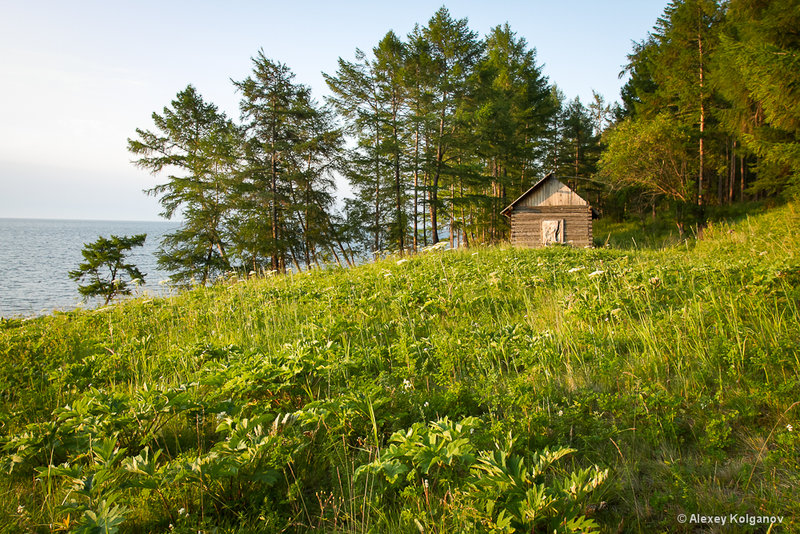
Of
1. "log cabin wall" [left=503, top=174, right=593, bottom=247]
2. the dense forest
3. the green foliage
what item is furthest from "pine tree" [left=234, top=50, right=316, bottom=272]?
"log cabin wall" [left=503, top=174, right=593, bottom=247]

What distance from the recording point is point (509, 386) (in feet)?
7.96

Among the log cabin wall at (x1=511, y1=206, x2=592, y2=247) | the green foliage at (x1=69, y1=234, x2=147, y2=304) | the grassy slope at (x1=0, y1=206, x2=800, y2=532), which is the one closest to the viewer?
the grassy slope at (x1=0, y1=206, x2=800, y2=532)

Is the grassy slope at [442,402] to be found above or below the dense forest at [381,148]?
below

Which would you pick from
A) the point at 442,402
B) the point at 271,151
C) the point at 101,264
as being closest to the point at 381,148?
the point at 271,151

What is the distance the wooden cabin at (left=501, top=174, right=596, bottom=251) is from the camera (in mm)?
20547

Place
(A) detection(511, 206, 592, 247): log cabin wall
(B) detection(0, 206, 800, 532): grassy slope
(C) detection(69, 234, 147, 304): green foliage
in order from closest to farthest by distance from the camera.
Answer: (B) detection(0, 206, 800, 532): grassy slope → (C) detection(69, 234, 147, 304): green foliage → (A) detection(511, 206, 592, 247): log cabin wall

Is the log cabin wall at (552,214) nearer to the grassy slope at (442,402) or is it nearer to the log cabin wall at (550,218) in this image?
the log cabin wall at (550,218)

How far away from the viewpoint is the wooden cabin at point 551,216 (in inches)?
809

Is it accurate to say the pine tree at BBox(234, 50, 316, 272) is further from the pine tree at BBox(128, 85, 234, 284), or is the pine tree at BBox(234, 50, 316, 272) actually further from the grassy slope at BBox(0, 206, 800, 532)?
the grassy slope at BBox(0, 206, 800, 532)

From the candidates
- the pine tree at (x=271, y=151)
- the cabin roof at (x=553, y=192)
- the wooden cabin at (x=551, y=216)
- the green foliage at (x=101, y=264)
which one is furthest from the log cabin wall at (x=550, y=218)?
the green foliage at (x=101, y=264)

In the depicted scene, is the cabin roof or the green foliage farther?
the cabin roof

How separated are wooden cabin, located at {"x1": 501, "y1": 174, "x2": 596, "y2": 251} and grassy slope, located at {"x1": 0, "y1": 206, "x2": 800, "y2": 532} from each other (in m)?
17.1

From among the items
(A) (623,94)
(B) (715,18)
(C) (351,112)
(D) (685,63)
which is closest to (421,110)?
(C) (351,112)

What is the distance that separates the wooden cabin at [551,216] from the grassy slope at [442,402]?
17059 millimetres
